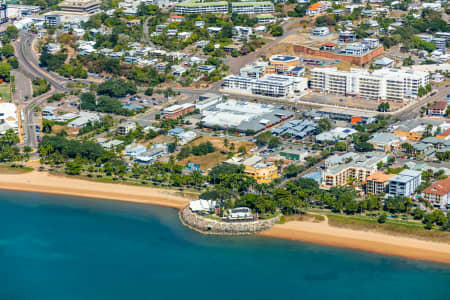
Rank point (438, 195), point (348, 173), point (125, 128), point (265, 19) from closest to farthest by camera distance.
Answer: point (438, 195) < point (348, 173) < point (125, 128) < point (265, 19)

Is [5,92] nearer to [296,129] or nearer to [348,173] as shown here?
[296,129]

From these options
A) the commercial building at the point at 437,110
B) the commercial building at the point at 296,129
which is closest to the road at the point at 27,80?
the commercial building at the point at 296,129

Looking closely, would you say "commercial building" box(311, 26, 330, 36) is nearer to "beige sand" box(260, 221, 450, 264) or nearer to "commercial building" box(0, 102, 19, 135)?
"commercial building" box(0, 102, 19, 135)

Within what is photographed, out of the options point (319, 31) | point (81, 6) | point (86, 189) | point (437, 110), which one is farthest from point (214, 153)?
point (81, 6)

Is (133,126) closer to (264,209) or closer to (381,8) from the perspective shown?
(264,209)

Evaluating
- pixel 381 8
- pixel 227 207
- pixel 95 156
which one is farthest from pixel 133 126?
pixel 381 8

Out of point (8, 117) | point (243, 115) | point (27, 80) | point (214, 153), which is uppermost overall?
point (27, 80)

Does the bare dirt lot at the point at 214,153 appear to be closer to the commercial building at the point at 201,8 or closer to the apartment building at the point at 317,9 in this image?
the apartment building at the point at 317,9

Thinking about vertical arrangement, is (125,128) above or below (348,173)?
above
